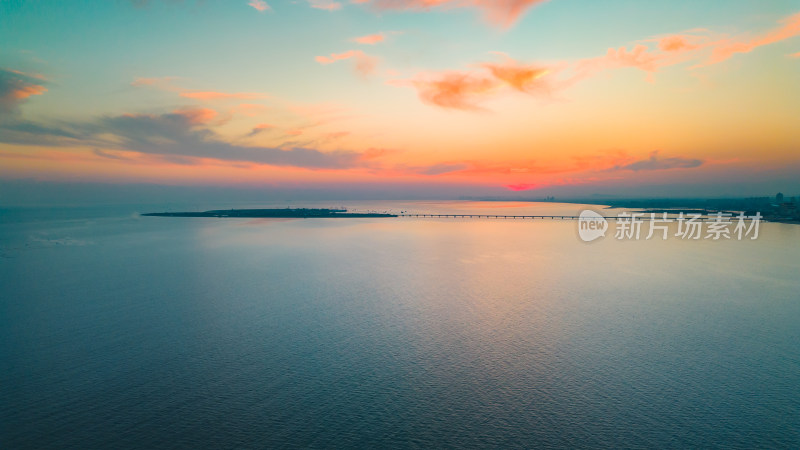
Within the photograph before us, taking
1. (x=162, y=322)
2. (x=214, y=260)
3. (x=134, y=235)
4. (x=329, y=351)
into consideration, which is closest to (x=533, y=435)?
(x=329, y=351)

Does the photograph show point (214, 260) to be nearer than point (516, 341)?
No

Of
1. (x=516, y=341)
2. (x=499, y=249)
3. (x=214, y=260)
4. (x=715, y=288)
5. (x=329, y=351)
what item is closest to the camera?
(x=329, y=351)

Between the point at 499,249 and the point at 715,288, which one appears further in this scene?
the point at 499,249

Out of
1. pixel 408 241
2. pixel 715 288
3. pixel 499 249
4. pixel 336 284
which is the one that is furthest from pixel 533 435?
pixel 408 241

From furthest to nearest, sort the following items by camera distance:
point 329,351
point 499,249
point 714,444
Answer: point 499,249 < point 329,351 < point 714,444

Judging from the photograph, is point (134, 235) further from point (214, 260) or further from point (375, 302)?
point (375, 302)

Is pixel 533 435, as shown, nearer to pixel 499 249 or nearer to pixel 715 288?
pixel 715 288
